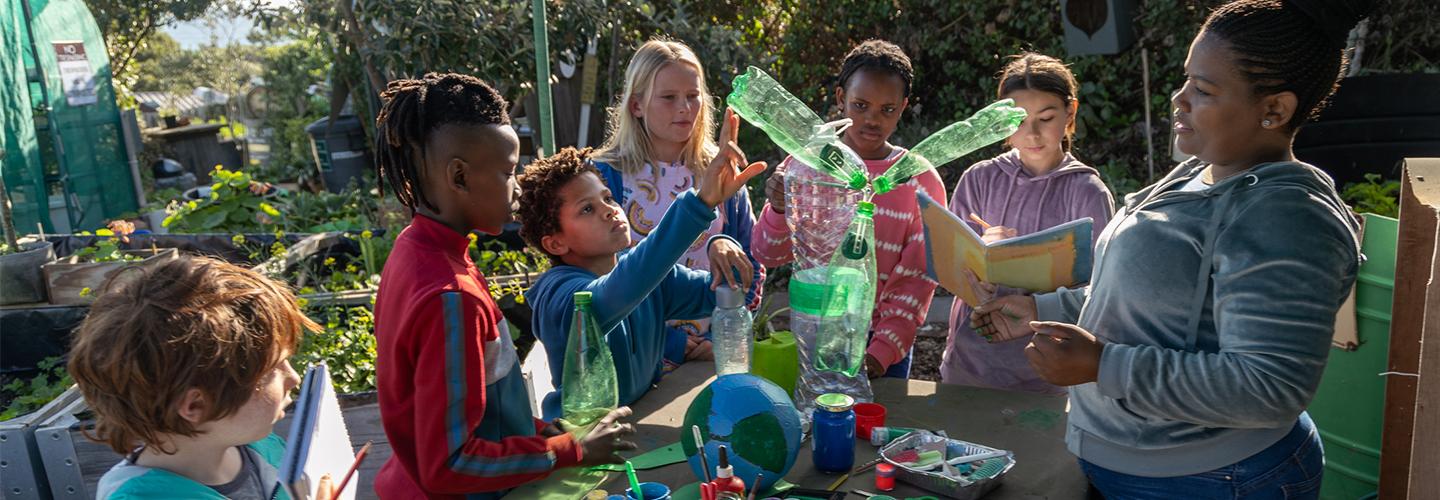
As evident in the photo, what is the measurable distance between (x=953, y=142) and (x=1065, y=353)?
776 millimetres

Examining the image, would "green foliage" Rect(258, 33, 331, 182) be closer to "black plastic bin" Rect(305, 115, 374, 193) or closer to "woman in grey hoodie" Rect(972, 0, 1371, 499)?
"black plastic bin" Rect(305, 115, 374, 193)

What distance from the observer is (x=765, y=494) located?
176 cm

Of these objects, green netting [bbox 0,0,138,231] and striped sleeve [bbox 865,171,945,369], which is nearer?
striped sleeve [bbox 865,171,945,369]

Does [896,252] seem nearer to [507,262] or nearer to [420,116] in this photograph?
[420,116]

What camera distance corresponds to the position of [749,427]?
1.70 m

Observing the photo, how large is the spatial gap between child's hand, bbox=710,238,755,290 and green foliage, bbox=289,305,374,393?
5.97 ft

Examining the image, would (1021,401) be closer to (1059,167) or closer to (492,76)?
(1059,167)

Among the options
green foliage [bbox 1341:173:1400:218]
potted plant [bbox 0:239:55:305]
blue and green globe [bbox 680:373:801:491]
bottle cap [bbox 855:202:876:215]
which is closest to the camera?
blue and green globe [bbox 680:373:801:491]

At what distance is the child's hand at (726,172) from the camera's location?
1974mm

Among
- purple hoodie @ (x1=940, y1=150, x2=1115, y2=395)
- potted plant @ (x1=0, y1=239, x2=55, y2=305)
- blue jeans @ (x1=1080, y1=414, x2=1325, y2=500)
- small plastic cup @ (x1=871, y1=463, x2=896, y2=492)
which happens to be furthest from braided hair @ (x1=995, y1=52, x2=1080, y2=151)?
potted plant @ (x1=0, y1=239, x2=55, y2=305)

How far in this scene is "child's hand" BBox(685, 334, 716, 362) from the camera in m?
2.65

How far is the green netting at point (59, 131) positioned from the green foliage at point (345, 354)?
5466 millimetres

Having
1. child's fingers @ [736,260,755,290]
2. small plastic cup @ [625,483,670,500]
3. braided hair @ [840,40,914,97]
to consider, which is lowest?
small plastic cup @ [625,483,670,500]

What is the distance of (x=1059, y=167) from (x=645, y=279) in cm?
142
